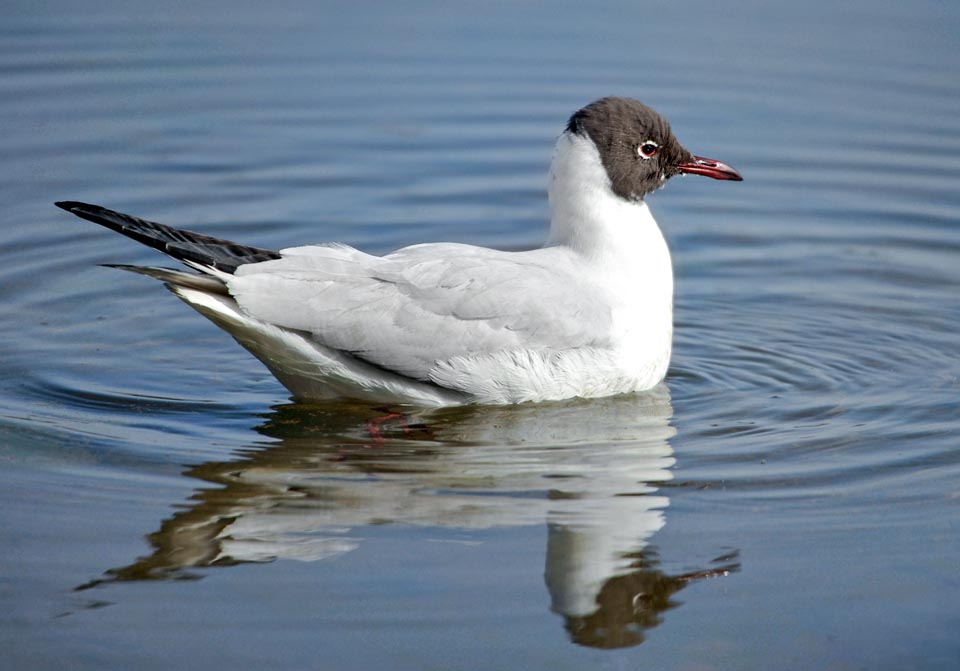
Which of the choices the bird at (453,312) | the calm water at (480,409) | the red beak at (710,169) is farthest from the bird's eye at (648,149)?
the calm water at (480,409)

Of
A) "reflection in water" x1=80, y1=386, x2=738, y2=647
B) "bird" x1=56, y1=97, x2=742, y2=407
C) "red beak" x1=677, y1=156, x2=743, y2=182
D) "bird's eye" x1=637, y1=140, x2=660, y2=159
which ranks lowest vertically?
"reflection in water" x1=80, y1=386, x2=738, y2=647

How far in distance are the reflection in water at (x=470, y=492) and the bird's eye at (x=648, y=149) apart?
126cm

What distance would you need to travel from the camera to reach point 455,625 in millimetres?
4832

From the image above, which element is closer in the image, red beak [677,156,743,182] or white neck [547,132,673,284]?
white neck [547,132,673,284]

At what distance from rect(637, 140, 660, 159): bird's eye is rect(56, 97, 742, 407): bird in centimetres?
14

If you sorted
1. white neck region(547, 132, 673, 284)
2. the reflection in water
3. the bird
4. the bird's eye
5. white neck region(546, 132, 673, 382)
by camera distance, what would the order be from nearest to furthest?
the reflection in water
the bird
white neck region(546, 132, 673, 382)
white neck region(547, 132, 673, 284)
the bird's eye

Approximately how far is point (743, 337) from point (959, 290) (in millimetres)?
1624

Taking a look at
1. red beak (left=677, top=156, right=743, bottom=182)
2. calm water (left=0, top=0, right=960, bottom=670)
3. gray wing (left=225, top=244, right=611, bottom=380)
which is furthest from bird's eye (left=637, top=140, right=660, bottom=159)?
calm water (left=0, top=0, right=960, bottom=670)

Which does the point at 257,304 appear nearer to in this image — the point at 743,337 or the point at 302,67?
the point at 743,337

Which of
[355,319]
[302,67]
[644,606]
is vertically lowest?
[644,606]


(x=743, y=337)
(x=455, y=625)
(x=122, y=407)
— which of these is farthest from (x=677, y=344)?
(x=455, y=625)

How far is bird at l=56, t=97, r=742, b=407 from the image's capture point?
676 cm

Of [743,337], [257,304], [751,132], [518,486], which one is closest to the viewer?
[518,486]

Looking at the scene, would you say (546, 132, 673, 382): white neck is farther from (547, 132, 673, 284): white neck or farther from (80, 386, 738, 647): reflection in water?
(80, 386, 738, 647): reflection in water
